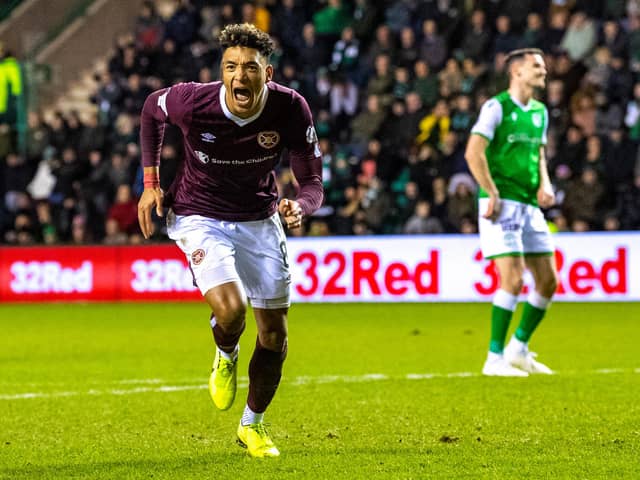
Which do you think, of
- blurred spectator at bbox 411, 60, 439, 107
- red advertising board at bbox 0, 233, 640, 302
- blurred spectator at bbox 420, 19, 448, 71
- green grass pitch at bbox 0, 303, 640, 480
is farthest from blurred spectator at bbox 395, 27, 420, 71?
green grass pitch at bbox 0, 303, 640, 480

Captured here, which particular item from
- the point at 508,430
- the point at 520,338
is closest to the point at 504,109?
the point at 520,338

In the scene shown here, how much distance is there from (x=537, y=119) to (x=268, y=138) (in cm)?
408

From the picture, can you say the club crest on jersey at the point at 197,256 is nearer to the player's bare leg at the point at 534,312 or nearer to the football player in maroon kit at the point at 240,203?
the football player in maroon kit at the point at 240,203

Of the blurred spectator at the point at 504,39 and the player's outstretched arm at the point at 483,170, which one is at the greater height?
the blurred spectator at the point at 504,39

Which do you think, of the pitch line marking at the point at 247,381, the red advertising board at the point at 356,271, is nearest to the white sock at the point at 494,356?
the pitch line marking at the point at 247,381

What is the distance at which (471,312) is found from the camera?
16.7 m

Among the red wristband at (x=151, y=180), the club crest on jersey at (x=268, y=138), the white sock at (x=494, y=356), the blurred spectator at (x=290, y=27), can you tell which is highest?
the blurred spectator at (x=290, y=27)

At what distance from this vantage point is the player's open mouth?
19.8ft

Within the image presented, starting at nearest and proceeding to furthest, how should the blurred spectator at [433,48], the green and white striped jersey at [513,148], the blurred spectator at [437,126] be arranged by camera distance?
the green and white striped jersey at [513,148] → the blurred spectator at [437,126] → the blurred spectator at [433,48]

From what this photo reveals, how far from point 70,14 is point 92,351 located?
16686 millimetres

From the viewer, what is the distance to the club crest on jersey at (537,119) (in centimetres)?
981

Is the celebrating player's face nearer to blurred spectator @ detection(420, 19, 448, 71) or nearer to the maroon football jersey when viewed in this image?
the maroon football jersey

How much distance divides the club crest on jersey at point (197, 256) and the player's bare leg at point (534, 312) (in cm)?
417

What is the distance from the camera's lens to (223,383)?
253 inches
